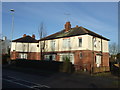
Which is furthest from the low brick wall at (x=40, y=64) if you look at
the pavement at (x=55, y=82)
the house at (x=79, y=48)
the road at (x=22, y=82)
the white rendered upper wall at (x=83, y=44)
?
the road at (x=22, y=82)

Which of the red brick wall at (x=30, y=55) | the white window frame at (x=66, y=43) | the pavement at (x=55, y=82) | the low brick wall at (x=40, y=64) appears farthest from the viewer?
the red brick wall at (x=30, y=55)

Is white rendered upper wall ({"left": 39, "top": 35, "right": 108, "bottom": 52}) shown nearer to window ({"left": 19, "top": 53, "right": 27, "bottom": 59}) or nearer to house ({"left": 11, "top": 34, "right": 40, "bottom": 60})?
house ({"left": 11, "top": 34, "right": 40, "bottom": 60})

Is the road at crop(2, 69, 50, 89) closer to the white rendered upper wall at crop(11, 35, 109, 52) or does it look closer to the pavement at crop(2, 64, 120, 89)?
the pavement at crop(2, 64, 120, 89)

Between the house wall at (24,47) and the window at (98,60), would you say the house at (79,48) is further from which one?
the house wall at (24,47)

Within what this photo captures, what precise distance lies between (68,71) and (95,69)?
4902 millimetres

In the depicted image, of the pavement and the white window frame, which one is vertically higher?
the white window frame

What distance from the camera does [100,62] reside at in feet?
97.2

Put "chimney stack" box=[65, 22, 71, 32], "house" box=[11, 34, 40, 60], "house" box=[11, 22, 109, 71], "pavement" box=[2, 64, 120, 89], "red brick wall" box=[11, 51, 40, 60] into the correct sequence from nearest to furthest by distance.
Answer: "pavement" box=[2, 64, 120, 89], "house" box=[11, 22, 109, 71], "chimney stack" box=[65, 22, 71, 32], "red brick wall" box=[11, 51, 40, 60], "house" box=[11, 34, 40, 60]

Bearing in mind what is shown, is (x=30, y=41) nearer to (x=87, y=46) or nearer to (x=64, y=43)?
(x=64, y=43)

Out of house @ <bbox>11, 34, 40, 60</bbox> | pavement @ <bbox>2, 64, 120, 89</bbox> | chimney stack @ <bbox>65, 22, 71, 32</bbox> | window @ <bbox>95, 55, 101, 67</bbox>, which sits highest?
chimney stack @ <bbox>65, 22, 71, 32</bbox>

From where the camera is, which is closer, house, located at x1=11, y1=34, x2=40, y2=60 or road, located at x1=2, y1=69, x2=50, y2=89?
road, located at x1=2, y1=69, x2=50, y2=89

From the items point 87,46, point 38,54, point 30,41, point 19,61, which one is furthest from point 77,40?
point 30,41

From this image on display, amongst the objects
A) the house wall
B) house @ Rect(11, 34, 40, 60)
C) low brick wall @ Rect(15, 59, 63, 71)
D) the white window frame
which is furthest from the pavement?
the house wall

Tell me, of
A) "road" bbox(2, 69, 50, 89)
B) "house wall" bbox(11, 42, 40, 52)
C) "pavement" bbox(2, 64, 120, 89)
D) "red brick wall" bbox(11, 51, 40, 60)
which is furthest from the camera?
"house wall" bbox(11, 42, 40, 52)
